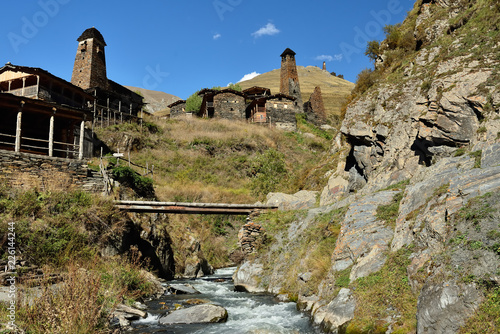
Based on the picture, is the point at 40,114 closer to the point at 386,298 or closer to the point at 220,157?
the point at 220,157

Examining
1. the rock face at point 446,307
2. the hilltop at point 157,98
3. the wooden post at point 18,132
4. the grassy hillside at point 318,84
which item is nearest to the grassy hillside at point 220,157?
the wooden post at point 18,132

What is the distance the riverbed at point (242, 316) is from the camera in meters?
10.0

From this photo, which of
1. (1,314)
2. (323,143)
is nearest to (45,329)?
(1,314)

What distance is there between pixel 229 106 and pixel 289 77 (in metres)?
16.7

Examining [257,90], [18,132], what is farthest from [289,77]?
[18,132]

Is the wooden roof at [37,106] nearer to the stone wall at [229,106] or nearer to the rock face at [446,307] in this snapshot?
the rock face at [446,307]

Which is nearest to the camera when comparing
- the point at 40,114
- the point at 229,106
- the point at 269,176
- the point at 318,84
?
the point at 40,114

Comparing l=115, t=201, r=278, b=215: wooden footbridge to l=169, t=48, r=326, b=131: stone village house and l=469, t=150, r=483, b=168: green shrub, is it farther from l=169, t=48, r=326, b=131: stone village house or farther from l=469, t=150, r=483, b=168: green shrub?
l=169, t=48, r=326, b=131: stone village house

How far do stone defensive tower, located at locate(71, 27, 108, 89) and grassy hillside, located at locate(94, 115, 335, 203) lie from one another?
9812 mm

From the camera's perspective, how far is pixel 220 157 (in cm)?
4450

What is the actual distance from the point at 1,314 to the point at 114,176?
17.9 meters

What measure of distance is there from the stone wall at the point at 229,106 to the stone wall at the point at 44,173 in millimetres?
35255

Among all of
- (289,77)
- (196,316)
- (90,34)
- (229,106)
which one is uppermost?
(289,77)

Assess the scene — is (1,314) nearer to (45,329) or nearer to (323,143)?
(45,329)
